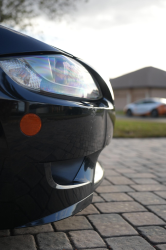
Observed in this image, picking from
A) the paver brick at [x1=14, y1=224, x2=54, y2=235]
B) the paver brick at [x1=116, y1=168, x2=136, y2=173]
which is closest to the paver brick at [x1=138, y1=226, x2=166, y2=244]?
the paver brick at [x1=14, y1=224, x2=54, y2=235]

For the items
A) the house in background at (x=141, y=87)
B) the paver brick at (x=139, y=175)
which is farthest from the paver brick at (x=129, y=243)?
the house in background at (x=141, y=87)

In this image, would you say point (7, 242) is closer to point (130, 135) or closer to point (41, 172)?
point (41, 172)

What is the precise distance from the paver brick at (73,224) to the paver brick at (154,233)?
1.21ft

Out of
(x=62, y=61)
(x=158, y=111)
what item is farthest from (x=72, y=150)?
(x=158, y=111)

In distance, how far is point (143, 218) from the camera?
200 cm

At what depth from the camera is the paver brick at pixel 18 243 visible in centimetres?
151

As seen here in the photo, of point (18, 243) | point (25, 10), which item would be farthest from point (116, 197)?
point (25, 10)

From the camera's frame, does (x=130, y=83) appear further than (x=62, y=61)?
Yes

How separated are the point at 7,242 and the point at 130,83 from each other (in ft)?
127

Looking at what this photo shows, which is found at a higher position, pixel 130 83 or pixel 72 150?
pixel 130 83

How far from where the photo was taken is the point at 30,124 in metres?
1.27

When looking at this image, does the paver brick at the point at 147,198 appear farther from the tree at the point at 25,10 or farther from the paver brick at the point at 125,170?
the tree at the point at 25,10

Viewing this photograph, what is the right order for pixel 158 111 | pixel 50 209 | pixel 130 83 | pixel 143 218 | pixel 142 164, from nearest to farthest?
pixel 50 209, pixel 143 218, pixel 142 164, pixel 158 111, pixel 130 83

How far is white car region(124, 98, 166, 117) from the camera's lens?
1891 cm
